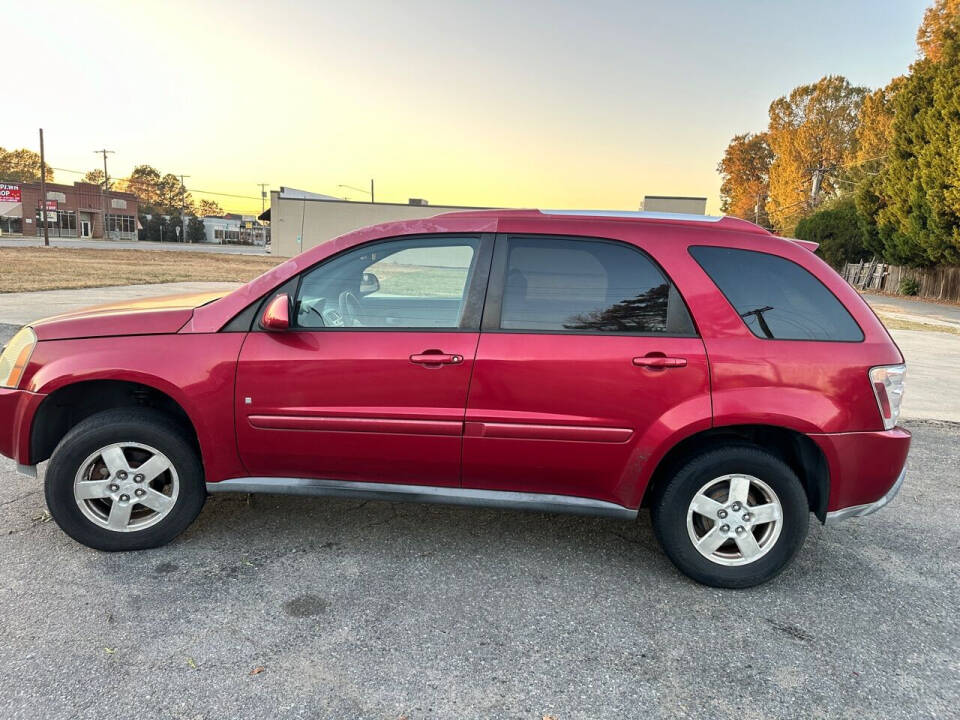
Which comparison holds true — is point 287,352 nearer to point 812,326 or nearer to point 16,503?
point 16,503

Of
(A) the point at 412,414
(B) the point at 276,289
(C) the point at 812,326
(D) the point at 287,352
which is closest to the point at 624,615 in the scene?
(A) the point at 412,414

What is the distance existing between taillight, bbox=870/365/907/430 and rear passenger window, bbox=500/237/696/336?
87 centimetres

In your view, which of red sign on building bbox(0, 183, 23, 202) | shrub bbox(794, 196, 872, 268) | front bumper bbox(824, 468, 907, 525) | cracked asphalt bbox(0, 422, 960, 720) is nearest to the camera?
cracked asphalt bbox(0, 422, 960, 720)

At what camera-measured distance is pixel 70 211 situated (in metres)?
76.6

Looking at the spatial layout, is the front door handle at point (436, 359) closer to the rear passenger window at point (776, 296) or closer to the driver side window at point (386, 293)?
the driver side window at point (386, 293)

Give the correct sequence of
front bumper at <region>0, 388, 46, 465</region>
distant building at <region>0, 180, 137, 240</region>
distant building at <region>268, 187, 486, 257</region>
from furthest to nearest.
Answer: distant building at <region>0, 180, 137, 240</region> < distant building at <region>268, 187, 486, 257</region> < front bumper at <region>0, 388, 46, 465</region>

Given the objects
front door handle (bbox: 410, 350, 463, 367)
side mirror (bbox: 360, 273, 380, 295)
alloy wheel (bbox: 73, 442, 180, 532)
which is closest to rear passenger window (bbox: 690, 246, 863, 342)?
front door handle (bbox: 410, 350, 463, 367)

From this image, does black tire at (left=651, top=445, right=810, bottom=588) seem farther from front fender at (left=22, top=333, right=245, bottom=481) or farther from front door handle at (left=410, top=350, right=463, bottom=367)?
front fender at (left=22, top=333, right=245, bottom=481)

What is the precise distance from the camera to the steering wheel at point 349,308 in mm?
3062

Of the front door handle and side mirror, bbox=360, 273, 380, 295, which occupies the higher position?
side mirror, bbox=360, 273, 380, 295

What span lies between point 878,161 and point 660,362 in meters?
37.8

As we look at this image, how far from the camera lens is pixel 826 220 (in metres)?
33.3

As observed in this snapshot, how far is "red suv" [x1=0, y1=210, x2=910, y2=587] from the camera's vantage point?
2842 millimetres

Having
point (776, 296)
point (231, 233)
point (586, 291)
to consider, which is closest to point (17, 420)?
point (586, 291)
